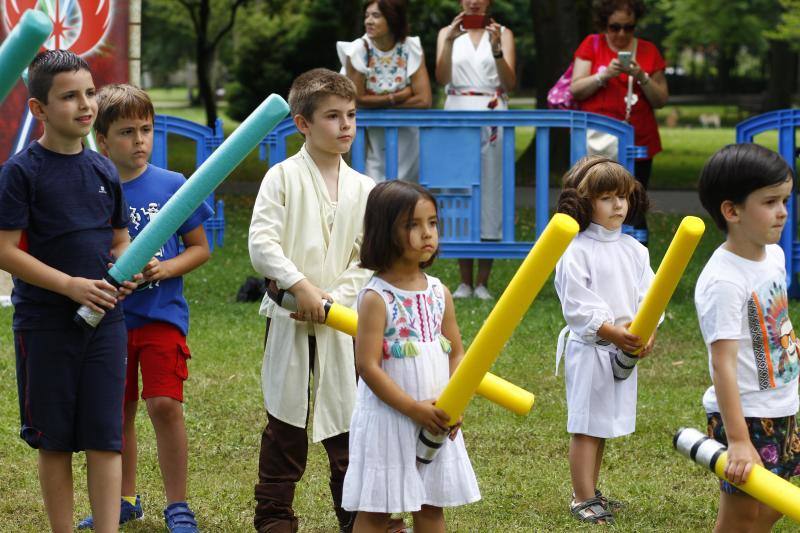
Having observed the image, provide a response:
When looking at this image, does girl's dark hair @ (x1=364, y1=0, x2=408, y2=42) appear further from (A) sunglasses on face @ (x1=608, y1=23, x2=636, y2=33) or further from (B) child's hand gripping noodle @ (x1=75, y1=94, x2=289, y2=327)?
(B) child's hand gripping noodle @ (x1=75, y1=94, x2=289, y2=327)

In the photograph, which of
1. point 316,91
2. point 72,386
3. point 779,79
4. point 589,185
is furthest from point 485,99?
point 779,79

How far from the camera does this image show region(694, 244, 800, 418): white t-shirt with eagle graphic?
3.78 meters

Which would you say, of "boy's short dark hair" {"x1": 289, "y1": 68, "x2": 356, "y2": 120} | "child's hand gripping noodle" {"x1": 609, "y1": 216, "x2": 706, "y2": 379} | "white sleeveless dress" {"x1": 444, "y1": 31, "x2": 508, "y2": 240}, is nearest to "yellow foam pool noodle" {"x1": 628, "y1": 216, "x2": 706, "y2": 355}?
"child's hand gripping noodle" {"x1": 609, "y1": 216, "x2": 706, "y2": 379}

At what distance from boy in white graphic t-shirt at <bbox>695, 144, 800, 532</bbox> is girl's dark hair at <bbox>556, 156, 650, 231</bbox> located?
97cm

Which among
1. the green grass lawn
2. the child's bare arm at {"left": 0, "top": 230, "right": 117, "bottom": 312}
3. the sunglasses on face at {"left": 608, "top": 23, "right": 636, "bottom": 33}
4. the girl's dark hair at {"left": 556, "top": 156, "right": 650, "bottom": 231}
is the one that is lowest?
the green grass lawn

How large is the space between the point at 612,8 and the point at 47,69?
5880 mm

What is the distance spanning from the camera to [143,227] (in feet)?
15.5

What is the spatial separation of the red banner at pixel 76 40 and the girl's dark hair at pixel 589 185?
490 centimetres

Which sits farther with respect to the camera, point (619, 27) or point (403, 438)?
point (619, 27)

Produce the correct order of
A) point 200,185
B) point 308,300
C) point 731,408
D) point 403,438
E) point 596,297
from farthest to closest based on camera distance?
point 596,297 < point 308,300 < point 403,438 < point 731,408 < point 200,185

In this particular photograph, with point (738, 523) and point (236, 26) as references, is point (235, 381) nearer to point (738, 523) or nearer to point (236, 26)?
point (738, 523)

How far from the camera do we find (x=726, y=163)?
3.85 meters

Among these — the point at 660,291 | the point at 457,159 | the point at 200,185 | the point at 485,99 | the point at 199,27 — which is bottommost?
the point at 660,291

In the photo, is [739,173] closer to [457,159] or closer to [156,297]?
[156,297]
